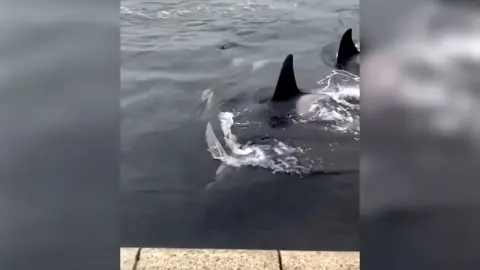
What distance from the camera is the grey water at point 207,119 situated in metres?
1.97

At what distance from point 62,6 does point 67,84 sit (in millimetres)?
248

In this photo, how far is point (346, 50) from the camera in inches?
77.3

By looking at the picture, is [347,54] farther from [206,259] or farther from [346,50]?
[206,259]

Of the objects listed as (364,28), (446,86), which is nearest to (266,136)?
(364,28)

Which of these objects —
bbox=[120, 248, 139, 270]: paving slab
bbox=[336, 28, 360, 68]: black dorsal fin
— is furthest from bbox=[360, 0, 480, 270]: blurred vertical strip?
bbox=[120, 248, 139, 270]: paving slab

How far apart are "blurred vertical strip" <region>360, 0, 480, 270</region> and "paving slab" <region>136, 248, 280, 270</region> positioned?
0.37 metres

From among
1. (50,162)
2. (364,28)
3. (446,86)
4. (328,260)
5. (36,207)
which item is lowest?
(328,260)

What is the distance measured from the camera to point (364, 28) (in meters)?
1.87

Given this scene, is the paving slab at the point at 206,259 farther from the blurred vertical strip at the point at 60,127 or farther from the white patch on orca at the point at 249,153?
the white patch on orca at the point at 249,153

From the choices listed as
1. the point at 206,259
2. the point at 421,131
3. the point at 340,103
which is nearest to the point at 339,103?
the point at 340,103

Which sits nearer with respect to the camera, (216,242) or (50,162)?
(50,162)

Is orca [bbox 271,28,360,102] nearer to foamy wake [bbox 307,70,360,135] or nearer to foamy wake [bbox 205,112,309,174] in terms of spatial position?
foamy wake [bbox 307,70,360,135]

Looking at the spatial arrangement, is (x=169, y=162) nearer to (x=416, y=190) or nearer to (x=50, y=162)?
(x=50, y=162)

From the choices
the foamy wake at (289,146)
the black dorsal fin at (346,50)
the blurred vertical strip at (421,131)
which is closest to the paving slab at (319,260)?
the blurred vertical strip at (421,131)
